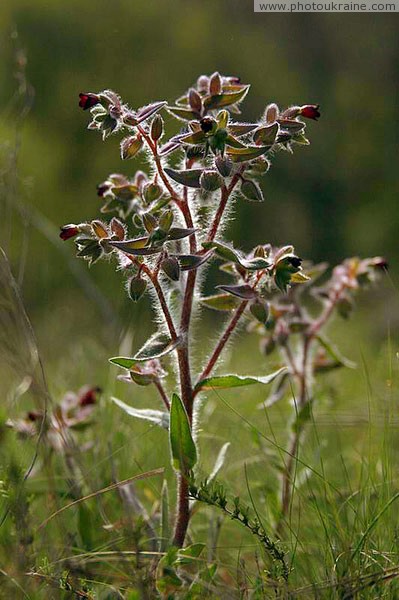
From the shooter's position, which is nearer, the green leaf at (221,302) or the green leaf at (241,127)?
the green leaf at (241,127)

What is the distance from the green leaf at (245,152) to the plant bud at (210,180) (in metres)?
0.03

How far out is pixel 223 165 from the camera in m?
1.05

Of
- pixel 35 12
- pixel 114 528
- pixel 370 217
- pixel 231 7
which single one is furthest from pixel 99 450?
pixel 231 7

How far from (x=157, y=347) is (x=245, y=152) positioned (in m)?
0.28

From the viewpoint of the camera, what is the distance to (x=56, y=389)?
1979mm

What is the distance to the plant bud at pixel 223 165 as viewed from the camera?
1.04 metres

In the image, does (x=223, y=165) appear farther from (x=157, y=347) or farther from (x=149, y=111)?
(x=157, y=347)

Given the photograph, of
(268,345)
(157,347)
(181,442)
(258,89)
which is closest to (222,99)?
(157,347)

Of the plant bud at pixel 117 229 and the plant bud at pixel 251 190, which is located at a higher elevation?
the plant bud at pixel 251 190

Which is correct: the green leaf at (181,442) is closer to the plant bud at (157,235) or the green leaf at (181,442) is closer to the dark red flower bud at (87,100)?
the plant bud at (157,235)

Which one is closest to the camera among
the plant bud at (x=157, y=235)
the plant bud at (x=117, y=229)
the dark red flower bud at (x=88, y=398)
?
the plant bud at (x=157, y=235)

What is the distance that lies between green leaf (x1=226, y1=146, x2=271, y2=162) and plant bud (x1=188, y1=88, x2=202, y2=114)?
8cm

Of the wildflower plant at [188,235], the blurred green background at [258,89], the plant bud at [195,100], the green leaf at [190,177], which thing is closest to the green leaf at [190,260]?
the wildflower plant at [188,235]

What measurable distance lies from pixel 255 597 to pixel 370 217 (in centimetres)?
799
